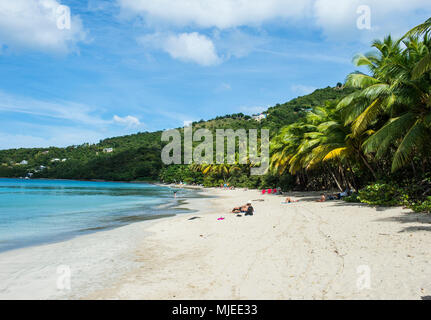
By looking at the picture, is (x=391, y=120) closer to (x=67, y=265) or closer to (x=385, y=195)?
(x=385, y=195)

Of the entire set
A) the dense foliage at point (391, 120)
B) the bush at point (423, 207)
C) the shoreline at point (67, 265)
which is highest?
the dense foliage at point (391, 120)

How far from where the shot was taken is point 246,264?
5.95 metres

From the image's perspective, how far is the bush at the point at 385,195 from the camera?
11998mm

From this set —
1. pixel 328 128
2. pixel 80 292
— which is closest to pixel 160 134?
pixel 328 128

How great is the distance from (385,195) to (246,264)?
920cm

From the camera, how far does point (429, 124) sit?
8539 mm

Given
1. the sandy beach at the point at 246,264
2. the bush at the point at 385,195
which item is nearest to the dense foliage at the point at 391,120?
the bush at the point at 385,195

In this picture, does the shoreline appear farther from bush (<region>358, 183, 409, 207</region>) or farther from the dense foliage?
bush (<region>358, 183, 409, 207</region>)

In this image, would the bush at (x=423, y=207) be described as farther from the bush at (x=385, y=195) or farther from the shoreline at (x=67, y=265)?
the shoreline at (x=67, y=265)

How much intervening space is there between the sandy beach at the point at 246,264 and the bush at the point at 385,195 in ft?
7.24

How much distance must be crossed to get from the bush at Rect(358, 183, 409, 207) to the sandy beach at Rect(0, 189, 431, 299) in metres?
2.21

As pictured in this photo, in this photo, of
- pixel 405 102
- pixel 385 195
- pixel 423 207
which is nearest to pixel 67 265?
pixel 423 207

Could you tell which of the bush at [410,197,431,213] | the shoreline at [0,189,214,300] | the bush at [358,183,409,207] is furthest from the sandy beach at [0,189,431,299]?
the bush at [358,183,409,207]
